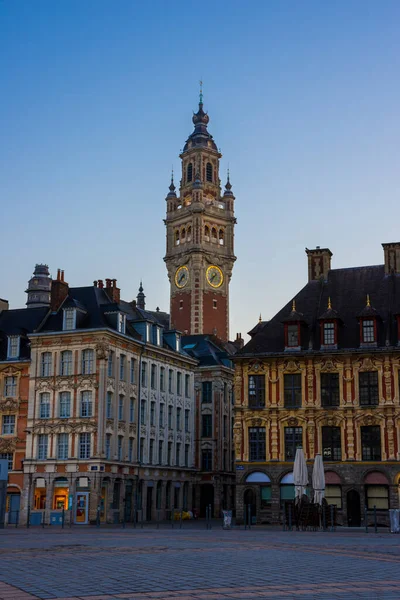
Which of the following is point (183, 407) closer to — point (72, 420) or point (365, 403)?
point (72, 420)

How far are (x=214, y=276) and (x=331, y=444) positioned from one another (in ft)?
215

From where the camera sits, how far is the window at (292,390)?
49.5m

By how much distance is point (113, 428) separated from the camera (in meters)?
55.3

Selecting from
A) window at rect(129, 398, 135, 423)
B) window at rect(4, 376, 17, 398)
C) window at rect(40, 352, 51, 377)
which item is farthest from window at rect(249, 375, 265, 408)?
window at rect(4, 376, 17, 398)

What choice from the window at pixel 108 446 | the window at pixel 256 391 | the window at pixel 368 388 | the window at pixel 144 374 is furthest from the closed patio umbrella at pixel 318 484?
the window at pixel 144 374

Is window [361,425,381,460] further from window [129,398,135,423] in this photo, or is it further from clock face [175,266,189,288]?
clock face [175,266,189,288]

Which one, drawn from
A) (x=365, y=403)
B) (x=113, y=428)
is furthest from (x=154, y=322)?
(x=365, y=403)

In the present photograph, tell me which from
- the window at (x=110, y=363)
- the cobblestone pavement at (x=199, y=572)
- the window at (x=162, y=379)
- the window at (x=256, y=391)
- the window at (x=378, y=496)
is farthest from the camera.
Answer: the window at (x=162, y=379)

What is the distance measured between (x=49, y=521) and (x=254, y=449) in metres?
14.1

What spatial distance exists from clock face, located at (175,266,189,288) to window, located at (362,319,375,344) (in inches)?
2489

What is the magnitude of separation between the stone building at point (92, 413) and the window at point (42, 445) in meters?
0.07

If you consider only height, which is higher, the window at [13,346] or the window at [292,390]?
the window at [13,346]

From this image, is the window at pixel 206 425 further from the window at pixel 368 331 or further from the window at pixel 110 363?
the window at pixel 368 331

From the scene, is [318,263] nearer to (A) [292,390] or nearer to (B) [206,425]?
(A) [292,390]
